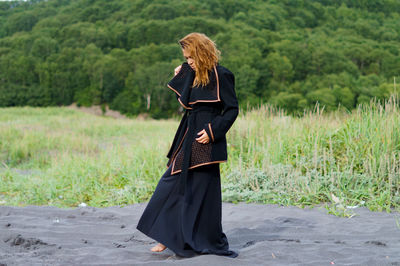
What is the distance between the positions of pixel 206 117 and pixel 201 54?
0.51m

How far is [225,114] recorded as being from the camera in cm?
333

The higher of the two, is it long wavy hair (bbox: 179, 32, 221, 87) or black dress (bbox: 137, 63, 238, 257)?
long wavy hair (bbox: 179, 32, 221, 87)

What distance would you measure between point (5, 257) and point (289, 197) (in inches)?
138

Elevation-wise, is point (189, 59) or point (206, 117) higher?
point (189, 59)

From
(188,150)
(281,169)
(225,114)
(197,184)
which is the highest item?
(225,114)

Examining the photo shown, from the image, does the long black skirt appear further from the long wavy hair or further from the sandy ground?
the long wavy hair

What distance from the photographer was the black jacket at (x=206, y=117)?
3305 mm

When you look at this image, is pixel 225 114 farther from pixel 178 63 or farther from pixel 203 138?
pixel 178 63

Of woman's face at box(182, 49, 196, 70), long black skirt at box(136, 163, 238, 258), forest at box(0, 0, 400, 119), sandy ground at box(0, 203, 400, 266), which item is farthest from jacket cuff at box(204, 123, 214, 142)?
forest at box(0, 0, 400, 119)

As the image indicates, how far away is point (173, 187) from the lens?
338cm

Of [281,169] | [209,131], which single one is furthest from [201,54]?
[281,169]

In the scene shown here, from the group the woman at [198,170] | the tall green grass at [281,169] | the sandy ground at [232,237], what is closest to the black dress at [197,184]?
the woman at [198,170]

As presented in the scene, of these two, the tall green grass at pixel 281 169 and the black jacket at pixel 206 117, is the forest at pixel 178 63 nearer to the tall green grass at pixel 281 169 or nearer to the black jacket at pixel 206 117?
the tall green grass at pixel 281 169

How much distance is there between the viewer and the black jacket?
10.8ft
